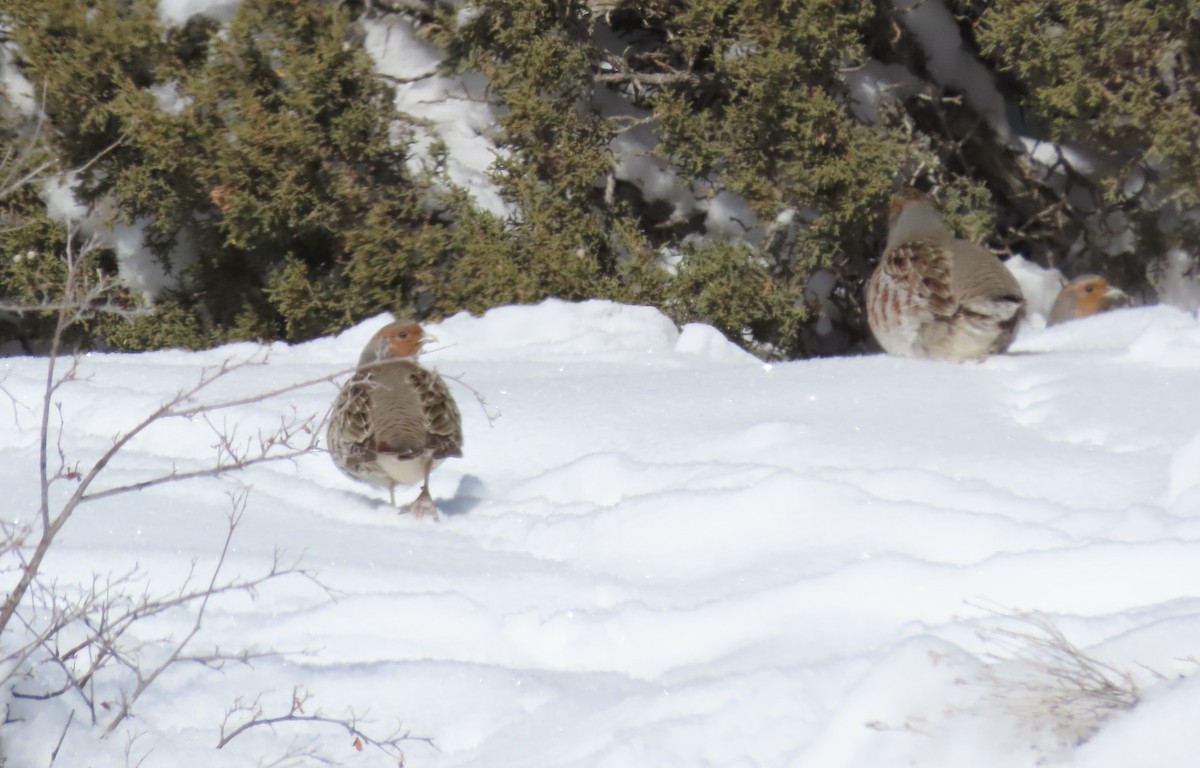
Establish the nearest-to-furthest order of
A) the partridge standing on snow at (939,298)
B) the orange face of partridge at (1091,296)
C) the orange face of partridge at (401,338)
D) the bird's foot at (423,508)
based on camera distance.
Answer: the bird's foot at (423,508), the orange face of partridge at (401,338), the partridge standing on snow at (939,298), the orange face of partridge at (1091,296)

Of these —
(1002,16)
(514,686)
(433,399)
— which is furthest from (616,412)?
(1002,16)

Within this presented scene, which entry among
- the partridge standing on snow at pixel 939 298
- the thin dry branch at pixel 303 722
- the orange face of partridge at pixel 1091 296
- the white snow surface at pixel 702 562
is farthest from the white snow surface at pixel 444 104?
the thin dry branch at pixel 303 722

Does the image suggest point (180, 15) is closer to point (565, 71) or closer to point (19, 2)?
point (19, 2)

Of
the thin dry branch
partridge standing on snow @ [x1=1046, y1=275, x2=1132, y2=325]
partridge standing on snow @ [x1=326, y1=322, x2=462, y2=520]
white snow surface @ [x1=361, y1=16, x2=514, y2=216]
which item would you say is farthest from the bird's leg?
partridge standing on snow @ [x1=1046, y1=275, x2=1132, y2=325]

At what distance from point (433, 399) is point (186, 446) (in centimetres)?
110

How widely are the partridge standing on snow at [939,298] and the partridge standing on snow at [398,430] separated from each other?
2282 millimetres

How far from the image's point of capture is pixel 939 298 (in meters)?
6.11

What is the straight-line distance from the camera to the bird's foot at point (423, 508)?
4754 millimetres

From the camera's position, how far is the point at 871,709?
101 inches

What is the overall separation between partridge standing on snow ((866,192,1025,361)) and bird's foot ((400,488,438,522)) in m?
2.57

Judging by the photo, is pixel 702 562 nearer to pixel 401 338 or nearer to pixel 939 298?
pixel 401 338

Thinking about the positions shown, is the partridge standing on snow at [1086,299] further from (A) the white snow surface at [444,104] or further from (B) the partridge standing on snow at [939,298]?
(A) the white snow surface at [444,104]

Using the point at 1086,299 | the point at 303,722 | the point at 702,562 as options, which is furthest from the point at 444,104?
the point at 303,722

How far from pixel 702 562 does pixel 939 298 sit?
2.70 m
